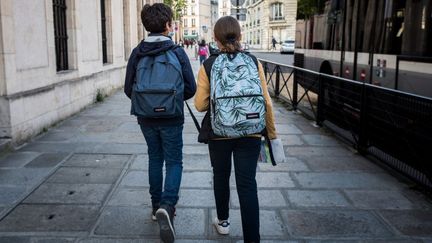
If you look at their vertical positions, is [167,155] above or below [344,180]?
above

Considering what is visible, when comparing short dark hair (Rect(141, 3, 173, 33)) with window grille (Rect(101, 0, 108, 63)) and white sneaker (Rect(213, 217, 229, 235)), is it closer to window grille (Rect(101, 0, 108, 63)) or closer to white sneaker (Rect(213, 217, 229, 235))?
white sneaker (Rect(213, 217, 229, 235))

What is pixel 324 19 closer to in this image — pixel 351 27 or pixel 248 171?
pixel 351 27

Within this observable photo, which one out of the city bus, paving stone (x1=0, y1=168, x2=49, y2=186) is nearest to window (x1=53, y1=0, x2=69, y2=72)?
paving stone (x1=0, y1=168, x2=49, y2=186)

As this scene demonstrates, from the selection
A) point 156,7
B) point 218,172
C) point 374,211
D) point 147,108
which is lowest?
point 374,211

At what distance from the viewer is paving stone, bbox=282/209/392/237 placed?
157 inches

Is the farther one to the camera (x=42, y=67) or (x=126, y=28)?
(x=126, y=28)

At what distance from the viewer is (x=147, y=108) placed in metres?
3.68

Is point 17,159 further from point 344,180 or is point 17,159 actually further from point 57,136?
point 344,180

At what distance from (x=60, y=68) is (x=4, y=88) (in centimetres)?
299

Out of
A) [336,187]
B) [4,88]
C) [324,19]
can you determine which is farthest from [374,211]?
[324,19]

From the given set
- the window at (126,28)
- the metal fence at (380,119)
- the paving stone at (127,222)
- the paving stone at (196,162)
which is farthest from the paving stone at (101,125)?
the window at (126,28)

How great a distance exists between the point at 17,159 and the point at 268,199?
3.39m

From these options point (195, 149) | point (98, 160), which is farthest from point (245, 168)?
point (195, 149)

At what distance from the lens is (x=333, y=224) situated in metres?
4.18
